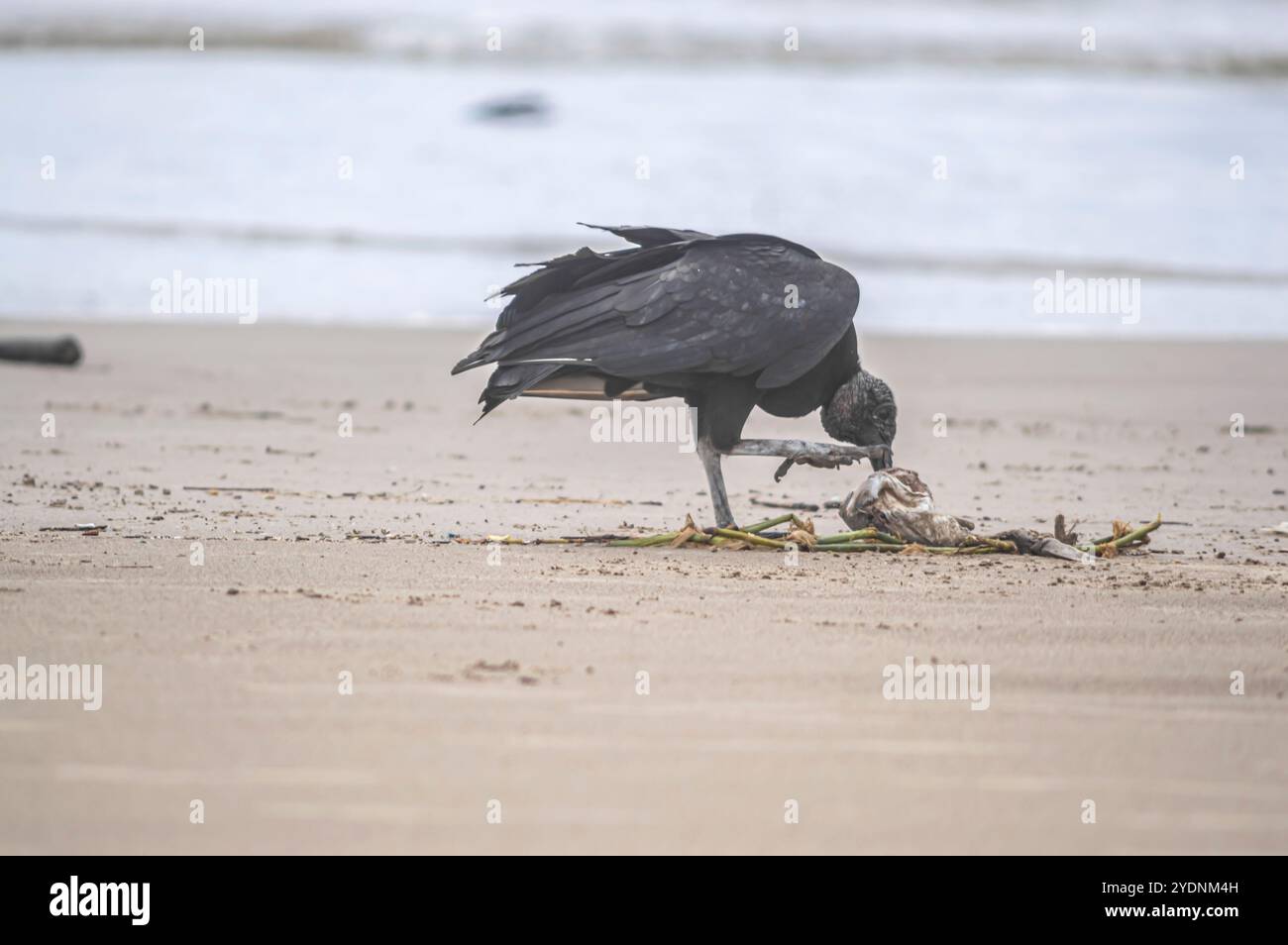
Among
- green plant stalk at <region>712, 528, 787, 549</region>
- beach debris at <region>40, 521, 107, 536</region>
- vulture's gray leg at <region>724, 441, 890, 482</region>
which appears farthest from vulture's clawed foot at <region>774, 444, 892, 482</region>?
beach debris at <region>40, 521, 107, 536</region>

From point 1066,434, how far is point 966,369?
103 inches

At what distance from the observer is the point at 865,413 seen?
24.0ft

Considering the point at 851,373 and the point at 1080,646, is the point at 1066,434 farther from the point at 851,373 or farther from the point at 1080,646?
the point at 1080,646

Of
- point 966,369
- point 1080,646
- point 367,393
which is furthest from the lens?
point 966,369

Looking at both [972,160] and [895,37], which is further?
[895,37]

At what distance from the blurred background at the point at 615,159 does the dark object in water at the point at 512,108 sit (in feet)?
0.27

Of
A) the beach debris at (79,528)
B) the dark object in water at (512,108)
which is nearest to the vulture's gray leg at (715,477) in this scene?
the beach debris at (79,528)

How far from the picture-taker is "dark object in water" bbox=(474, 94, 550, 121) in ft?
89.2

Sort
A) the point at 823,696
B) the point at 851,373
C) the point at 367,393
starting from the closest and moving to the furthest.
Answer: the point at 823,696 → the point at 851,373 → the point at 367,393

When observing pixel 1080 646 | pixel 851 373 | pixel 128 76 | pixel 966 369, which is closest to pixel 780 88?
pixel 128 76

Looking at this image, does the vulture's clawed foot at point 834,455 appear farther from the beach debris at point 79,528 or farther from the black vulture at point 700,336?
the beach debris at point 79,528

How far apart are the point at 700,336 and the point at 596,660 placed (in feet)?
7.06

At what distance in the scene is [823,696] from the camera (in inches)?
185

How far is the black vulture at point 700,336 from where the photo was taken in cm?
680
